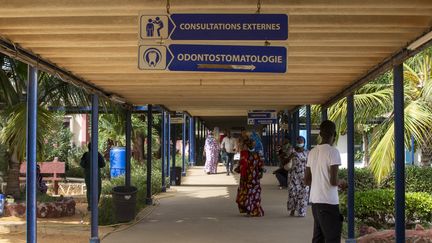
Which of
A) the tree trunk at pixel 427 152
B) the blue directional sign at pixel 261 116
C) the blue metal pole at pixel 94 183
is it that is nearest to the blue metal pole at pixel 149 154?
the blue metal pole at pixel 94 183

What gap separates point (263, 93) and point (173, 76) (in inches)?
103

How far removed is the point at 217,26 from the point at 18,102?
6448 millimetres

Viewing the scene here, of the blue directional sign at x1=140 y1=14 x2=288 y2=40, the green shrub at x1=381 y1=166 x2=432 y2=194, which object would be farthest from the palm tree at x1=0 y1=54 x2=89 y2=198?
the green shrub at x1=381 y1=166 x2=432 y2=194

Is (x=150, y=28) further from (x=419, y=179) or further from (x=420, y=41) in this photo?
(x=419, y=179)

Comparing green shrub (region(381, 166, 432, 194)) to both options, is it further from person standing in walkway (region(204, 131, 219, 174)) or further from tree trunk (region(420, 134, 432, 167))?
person standing in walkway (region(204, 131, 219, 174))

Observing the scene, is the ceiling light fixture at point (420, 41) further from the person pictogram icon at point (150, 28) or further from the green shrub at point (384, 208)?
the green shrub at point (384, 208)

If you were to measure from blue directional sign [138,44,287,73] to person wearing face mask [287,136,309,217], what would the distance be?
5.87 metres

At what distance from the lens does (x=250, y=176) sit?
34.8ft

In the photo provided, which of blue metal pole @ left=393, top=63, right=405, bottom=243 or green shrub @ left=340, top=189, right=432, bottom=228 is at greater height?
blue metal pole @ left=393, top=63, right=405, bottom=243

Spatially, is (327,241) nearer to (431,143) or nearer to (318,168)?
(318,168)

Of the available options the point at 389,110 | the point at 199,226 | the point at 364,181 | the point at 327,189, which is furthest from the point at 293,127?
the point at 327,189

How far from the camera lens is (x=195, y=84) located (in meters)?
8.68

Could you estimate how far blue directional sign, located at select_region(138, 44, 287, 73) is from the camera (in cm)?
466

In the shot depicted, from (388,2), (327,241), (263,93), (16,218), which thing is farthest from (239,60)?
(16,218)
